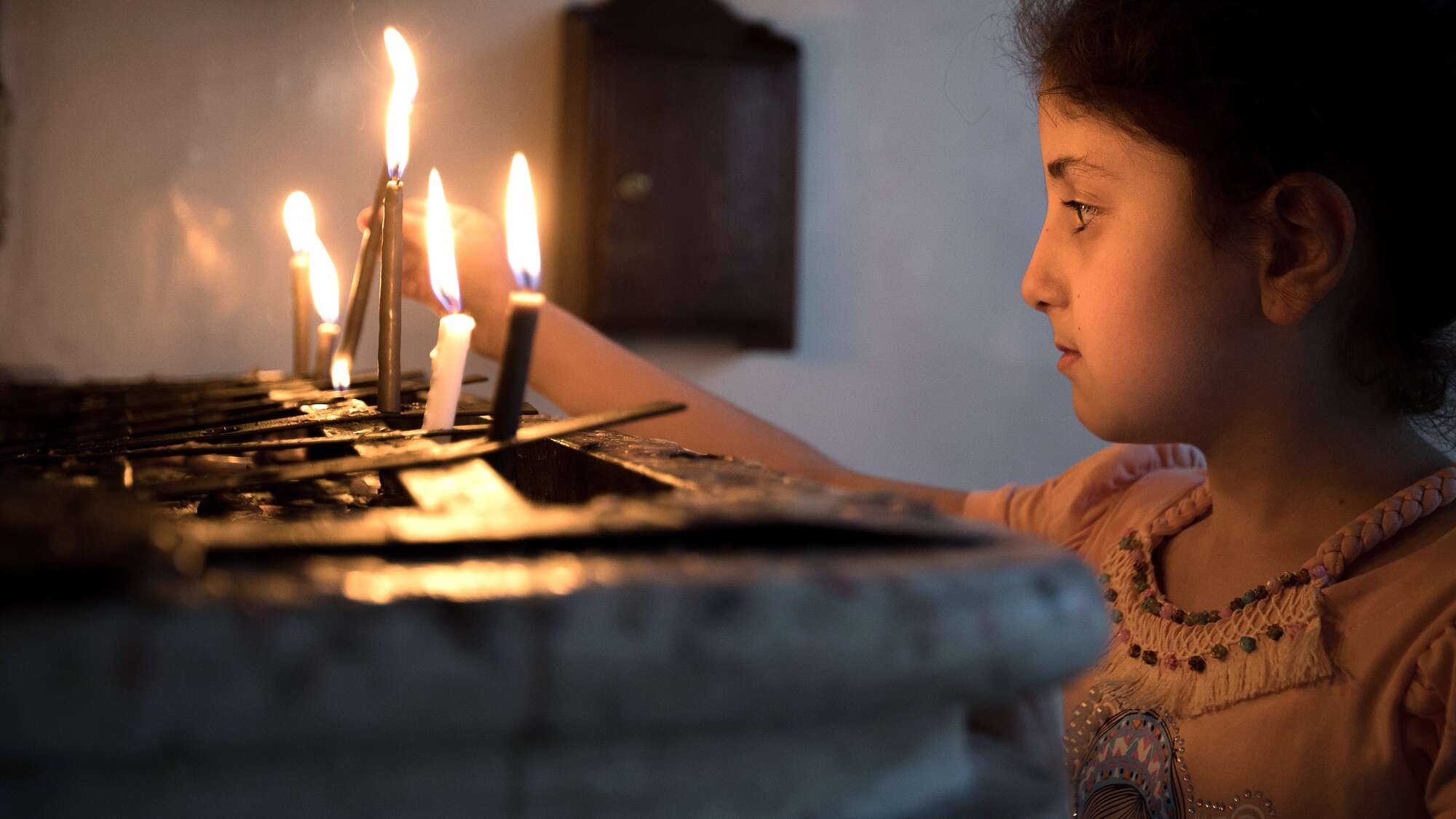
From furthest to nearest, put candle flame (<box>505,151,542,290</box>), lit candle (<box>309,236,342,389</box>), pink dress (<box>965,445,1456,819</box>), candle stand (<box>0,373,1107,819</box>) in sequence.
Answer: lit candle (<box>309,236,342,389</box>) < pink dress (<box>965,445,1456,819</box>) < candle flame (<box>505,151,542,290</box>) < candle stand (<box>0,373,1107,819</box>)

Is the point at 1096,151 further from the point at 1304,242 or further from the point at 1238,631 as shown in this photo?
the point at 1238,631

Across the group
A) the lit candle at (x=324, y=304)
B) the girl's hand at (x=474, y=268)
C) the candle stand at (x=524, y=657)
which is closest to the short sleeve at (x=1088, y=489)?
the girl's hand at (x=474, y=268)

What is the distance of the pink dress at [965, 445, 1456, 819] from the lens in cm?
61

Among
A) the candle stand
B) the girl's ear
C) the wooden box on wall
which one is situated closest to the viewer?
the candle stand

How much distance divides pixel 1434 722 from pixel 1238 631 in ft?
0.48

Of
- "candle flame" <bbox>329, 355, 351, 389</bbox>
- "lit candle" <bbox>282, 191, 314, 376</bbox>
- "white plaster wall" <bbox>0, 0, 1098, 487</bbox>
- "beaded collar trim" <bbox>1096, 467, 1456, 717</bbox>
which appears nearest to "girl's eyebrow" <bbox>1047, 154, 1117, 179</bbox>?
"beaded collar trim" <bbox>1096, 467, 1456, 717</bbox>

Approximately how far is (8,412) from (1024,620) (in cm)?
76

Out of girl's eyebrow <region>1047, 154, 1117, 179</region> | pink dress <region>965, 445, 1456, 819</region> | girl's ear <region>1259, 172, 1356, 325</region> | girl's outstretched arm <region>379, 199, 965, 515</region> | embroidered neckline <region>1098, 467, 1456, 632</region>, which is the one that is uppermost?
girl's eyebrow <region>1047, 154, 1117, 179</region>

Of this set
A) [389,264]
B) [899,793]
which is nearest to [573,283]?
[389,264]

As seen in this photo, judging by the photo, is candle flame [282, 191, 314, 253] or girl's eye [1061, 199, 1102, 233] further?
candle flame [282, 191, 314, 253]

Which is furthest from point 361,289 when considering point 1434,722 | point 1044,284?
point 1434,722

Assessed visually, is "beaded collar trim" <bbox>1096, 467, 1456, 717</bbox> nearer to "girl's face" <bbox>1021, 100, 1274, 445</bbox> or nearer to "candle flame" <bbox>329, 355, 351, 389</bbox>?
"girl's face" <bbox>1021, 100, 1274, 445</bbox>

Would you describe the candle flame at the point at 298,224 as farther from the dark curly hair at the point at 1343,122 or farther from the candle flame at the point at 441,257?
the dark curly hair at the point at 1343,122

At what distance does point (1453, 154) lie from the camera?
2.37ft
